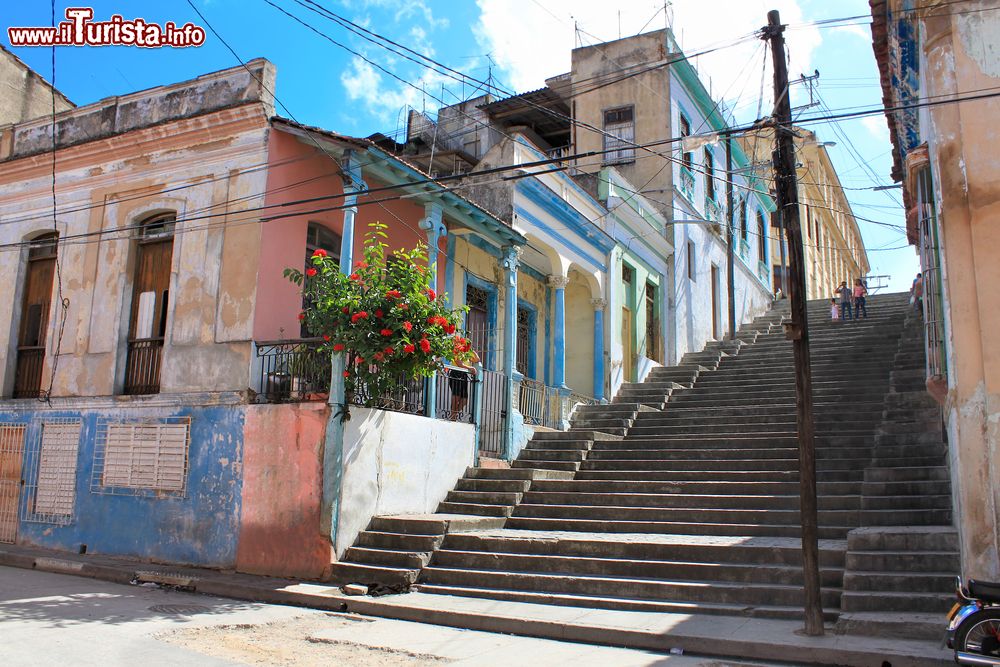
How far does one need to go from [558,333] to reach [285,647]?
10129mm

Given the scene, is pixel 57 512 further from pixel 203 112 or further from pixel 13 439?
pixel 203 112

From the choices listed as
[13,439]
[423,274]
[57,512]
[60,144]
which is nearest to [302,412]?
[423,274]

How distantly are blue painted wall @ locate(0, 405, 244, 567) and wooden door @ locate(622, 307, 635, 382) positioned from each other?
10.5 m

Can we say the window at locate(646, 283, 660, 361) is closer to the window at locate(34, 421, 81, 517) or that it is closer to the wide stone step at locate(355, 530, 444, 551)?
the wide stone step at locate(355, 530, 444, 551)

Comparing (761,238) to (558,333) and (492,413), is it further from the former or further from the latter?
(492,413)

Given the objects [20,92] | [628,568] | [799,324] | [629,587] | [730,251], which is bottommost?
[629,587]

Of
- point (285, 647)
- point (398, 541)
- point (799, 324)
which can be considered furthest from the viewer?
point (398, 541)

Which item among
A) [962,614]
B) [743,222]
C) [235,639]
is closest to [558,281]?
[235,639]

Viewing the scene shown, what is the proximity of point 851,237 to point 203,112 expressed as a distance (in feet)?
145

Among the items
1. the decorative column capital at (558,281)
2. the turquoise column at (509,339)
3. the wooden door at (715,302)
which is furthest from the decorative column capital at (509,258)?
the wooden door at (715,302)

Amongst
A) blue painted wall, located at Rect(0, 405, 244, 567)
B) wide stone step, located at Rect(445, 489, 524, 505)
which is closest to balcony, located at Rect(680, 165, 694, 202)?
wide stone step, located at Rect(445, 489, 524, 505)

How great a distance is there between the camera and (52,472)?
41.0ft

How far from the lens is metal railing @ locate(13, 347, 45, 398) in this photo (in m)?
13.6

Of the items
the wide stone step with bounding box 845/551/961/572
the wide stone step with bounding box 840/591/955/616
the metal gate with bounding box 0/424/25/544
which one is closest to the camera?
the wide stone step with bounding box 840/591/955/616
